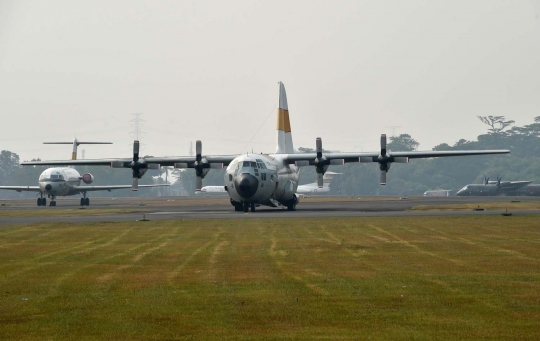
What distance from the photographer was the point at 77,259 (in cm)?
2492

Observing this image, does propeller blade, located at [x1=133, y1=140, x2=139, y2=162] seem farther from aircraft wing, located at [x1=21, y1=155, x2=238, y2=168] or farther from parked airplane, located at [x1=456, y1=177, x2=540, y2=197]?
parked airplane, located at [x1=456, y1=177, x2=540, y2=197]

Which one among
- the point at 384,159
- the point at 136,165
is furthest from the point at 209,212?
the point at 384,159

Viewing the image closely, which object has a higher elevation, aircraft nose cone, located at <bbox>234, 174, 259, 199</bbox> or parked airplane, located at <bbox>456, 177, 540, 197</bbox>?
aircraft nose cone, located at <bbox>234, 174, 259, 199</bbox>

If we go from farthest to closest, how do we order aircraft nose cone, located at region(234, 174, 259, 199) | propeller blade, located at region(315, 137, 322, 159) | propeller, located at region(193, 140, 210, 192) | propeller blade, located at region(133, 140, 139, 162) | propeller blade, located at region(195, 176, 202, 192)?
propeller blade, located at region(133, 140, 139, 162)
propeller, located at region(193, 140, 210, 192)
propeller blade, located at region(315, 137, 322, 159)
propeller blade, located at region(195, 176, 202, 192)
aircraft nose cone, located at region(234, 174, 259, 199)

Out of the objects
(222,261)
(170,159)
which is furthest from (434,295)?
(170,159)

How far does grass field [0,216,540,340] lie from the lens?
540 inches

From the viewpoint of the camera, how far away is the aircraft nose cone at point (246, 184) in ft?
189

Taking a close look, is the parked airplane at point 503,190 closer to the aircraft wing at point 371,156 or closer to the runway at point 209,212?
the runway at point 209,212

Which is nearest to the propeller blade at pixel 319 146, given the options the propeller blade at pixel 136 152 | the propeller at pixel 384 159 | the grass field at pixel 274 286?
the propeller at pixel 384 159

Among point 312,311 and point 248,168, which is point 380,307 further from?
A: point 248,168

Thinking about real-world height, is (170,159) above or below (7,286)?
above

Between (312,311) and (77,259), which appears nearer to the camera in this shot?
(312,311)

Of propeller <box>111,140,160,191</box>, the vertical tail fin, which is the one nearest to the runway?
propeller <box>111,140,160,191</box>

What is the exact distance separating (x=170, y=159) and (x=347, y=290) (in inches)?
2043
